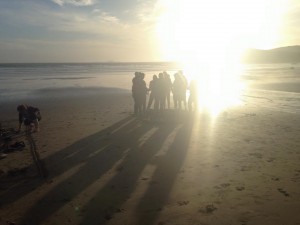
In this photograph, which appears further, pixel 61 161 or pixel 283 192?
pixel 61 161

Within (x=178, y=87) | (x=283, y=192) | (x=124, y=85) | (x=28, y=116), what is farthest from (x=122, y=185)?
(x=124, y=85)

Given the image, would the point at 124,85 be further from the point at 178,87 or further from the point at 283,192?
the point at 283,192

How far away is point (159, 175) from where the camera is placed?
8656 millimetres

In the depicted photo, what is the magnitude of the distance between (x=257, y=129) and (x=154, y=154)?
547 centimetres

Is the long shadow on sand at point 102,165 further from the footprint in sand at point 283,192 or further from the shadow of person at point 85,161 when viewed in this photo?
the footprint in sand at point 283,192

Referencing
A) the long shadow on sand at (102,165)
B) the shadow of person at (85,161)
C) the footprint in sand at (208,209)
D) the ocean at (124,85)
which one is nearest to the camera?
the footprint in sand at (208,209)

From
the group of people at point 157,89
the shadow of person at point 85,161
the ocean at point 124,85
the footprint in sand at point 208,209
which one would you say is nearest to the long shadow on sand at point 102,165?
the shadow of person at point 85,161

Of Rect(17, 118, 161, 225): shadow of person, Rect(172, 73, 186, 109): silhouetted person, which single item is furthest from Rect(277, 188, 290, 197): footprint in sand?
Rect(172, 73, 186, 109): silhouetted person

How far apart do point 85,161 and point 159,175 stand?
266 cm

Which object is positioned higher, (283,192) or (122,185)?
(283,192)

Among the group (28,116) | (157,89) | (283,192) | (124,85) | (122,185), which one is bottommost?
(122,185)

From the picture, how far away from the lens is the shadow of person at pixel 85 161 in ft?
23.3

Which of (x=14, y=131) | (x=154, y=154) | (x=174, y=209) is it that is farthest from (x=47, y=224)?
(x=14, y=131)

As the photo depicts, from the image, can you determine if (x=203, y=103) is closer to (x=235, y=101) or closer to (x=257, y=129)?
(x=235, y=101)
